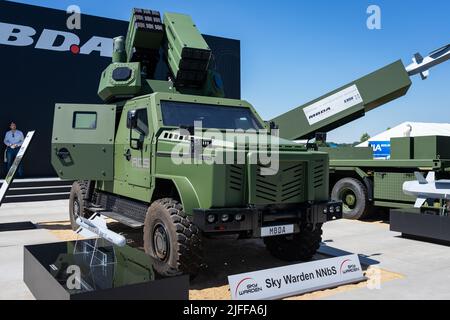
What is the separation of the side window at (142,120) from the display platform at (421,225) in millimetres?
4736

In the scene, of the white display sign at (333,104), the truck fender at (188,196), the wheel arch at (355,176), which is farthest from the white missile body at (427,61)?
the truck fender at (188,196)

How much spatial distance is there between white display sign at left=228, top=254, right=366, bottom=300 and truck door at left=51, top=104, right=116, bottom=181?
12.1 feet

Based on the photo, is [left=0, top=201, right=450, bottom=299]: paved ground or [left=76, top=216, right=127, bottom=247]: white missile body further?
[left=0, top=201, right=450, bottom=299]: paved ground

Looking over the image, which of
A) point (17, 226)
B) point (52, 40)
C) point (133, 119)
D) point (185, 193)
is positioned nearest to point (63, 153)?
point (133, 119)

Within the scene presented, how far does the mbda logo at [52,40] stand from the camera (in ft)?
46.3

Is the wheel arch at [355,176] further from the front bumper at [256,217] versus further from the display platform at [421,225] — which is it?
the front bumper at [256,217]

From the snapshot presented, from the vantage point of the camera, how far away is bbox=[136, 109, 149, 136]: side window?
238 inches

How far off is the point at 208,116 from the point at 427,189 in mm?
4358

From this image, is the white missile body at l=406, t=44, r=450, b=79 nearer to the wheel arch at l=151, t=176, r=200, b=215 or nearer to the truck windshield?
the truck windshield

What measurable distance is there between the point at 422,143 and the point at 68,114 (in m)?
6.88

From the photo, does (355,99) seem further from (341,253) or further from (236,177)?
(236,177)

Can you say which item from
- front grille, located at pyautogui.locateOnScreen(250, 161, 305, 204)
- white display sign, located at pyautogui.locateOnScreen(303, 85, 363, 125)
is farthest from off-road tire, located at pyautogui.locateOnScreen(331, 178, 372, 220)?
front grille, located at pyautogui.locateOnScreen(250, 161, 305, 204)

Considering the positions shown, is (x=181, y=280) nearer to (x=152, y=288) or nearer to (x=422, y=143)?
(x=152, y=288)
